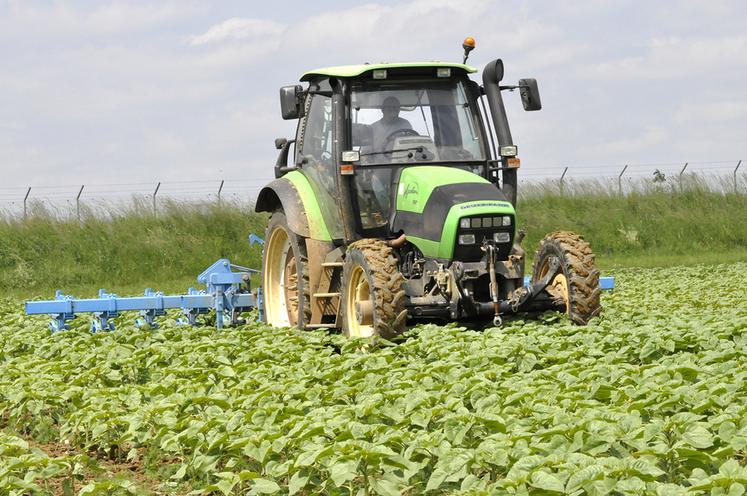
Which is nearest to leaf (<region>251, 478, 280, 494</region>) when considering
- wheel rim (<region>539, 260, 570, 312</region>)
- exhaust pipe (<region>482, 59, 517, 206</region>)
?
wheel rim (<region>539, 260, 570, 312</region>)

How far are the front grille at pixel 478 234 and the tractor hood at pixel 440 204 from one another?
0.11 ft

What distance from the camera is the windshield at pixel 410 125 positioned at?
31.1 feet

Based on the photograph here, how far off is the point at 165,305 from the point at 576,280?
4.27 m

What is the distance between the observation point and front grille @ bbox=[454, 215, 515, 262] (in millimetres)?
8711

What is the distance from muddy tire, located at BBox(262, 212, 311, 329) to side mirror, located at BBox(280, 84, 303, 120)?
1013 mm

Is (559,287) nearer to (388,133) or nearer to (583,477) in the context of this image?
(388,133)

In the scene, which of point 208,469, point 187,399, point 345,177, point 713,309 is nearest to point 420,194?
point 345,177

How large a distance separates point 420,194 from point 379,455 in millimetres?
4394

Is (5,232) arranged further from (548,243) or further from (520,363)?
(520,363)

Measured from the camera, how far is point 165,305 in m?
11.0

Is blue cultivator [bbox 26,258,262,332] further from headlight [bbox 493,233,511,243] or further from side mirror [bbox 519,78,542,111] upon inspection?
side mirror [bbox 519,78,542,111]

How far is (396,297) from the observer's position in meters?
8.38

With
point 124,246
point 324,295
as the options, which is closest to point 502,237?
point 324,295

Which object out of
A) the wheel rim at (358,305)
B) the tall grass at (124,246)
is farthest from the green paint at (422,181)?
the tall grass at (124,246)
